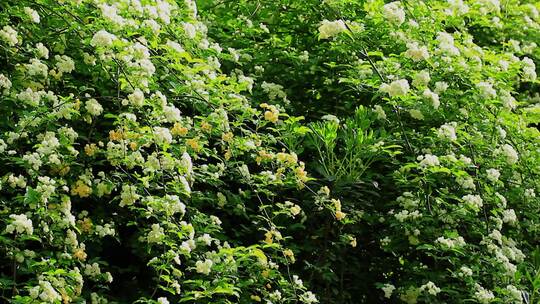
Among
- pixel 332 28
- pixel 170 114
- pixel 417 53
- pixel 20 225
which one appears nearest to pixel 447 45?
pixel 417 53

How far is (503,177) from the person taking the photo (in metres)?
3.96

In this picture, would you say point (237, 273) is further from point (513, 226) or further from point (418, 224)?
point (513, 226)

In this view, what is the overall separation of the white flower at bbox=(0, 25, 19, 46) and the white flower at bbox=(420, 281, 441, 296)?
1.91m

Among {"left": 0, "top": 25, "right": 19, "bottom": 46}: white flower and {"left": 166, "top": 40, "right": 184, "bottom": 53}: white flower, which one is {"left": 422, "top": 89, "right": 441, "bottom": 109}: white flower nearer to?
{"left": 166, "top": 40, "right": 184, "bottom": 53}: white flower

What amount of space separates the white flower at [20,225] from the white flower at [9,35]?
770mm

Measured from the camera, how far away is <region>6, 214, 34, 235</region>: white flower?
2.61 meters

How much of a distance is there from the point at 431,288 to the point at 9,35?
1.95 metres

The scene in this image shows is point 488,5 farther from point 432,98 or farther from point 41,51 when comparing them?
point 41,51

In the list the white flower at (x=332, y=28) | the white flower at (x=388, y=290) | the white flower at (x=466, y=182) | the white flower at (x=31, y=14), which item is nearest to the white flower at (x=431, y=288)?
the white flower at (x=388, y=290)

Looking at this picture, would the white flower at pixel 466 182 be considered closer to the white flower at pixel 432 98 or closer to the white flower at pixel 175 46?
the white flower at pixel 432 98

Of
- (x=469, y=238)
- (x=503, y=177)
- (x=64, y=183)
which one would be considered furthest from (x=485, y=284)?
(x=64, y=183)

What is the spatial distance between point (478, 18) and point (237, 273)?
7.91 feet

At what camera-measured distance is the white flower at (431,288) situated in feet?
11.3

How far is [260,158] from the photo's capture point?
3318 millimetres
